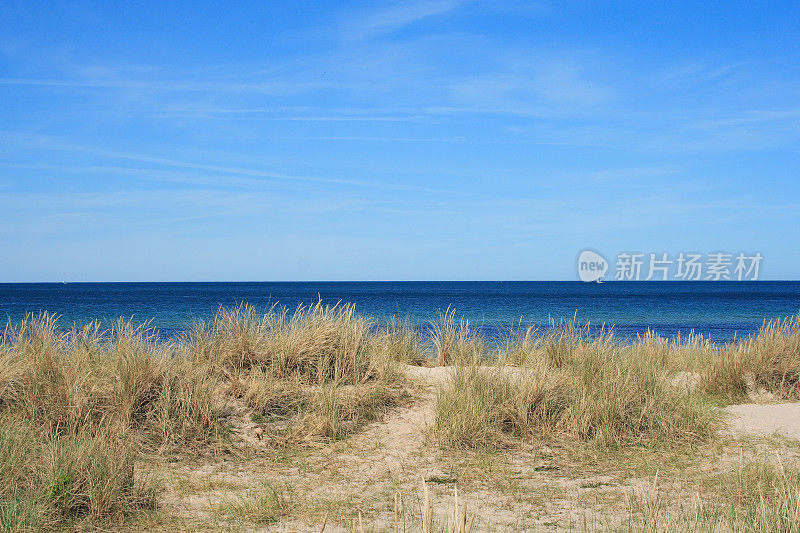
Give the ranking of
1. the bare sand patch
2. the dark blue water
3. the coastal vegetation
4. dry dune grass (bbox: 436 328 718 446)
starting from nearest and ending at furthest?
the coastal vegetation → dry dune grass (bbox: 436 328 718 446) → the bare sand patch → the dark blue water

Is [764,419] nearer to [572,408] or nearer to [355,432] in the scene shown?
[572,408]

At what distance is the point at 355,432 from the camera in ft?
23.3

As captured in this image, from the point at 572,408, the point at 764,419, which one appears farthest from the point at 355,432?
the point at 764,419

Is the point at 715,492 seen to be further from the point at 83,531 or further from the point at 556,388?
the point at 83,531

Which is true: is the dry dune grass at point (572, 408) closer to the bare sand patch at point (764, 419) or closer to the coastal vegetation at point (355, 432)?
the coastal vegetation at point (355, 432)

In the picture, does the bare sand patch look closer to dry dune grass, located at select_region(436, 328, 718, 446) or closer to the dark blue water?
dry dune grass, located at select_region(436, 328, 718, 446)

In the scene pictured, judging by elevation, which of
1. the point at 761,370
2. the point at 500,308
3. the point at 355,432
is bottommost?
the point at 355,432

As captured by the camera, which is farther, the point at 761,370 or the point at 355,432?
the point at 761,370

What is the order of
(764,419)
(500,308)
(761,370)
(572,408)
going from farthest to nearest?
(500,308)
(761,370)
(764,419)
(572,408)

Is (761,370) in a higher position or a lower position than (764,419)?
higher

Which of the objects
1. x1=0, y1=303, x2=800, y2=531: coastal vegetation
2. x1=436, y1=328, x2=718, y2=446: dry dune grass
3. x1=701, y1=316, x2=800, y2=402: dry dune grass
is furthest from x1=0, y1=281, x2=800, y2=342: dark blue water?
x1=436, y1=328, x2=718, y2=446: dry dune grass

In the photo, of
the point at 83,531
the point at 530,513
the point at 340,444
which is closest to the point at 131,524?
the point at 83,531

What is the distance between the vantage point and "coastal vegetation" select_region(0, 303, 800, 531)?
467 cm

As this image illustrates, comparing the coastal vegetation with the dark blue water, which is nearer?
the coastal vegetation
